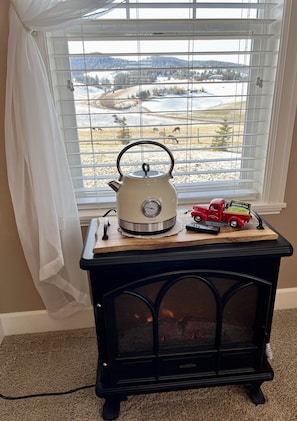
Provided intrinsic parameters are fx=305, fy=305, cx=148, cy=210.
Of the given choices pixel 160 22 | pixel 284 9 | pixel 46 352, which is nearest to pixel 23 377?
pixel 46 352

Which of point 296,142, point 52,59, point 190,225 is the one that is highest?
point 52,59

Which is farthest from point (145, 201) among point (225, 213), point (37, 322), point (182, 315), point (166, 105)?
point (37, 322)

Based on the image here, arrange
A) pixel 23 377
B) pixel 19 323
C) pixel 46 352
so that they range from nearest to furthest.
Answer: pixel 23 377
pixel 46 352
pixel 19 323

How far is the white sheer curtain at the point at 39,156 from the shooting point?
111 cm

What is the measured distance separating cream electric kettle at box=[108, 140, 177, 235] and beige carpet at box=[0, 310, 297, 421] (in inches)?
30.2

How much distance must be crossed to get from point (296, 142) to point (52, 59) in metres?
1.19

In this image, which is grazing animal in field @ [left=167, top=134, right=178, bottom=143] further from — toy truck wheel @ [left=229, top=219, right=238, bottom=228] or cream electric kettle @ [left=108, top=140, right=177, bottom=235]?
toy truck wheel @ [left=229, top=219, right=238, bottom=228]

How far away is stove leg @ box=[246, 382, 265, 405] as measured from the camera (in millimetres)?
1271

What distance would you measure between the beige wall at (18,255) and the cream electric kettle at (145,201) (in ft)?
2.08

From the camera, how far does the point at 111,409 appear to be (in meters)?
1.23

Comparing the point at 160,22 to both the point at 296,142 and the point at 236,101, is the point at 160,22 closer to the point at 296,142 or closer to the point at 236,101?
the point at 236,101

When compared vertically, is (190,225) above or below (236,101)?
below

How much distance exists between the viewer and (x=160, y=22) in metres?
1.30

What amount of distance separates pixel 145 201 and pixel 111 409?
0.86 meters
